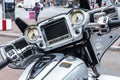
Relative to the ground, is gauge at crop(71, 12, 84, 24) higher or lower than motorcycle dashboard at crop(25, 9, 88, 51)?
higher

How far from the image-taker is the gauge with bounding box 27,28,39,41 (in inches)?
125

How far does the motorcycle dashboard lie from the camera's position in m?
3.07

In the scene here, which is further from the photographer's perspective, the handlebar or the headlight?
the headlight

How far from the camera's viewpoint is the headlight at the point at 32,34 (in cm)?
317

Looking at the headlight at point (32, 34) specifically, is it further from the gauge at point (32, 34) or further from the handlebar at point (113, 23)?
the handlebar at point (113, 23)

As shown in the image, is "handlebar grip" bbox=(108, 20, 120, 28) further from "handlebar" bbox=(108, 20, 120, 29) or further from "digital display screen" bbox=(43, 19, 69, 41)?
"digital display screen" bbox=(43, 19, 69, 41)

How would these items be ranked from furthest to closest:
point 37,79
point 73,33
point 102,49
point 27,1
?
point 27,1 < point 102,49 < point 73,33 < point 37,79

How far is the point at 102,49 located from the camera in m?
3.34

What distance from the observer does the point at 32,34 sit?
3.22 m

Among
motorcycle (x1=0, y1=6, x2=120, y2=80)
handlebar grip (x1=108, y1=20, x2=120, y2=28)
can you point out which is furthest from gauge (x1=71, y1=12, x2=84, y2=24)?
handlebar grip (x1=108, y1=20, x2=120, y2=28)

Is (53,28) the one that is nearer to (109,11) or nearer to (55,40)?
(55,40)

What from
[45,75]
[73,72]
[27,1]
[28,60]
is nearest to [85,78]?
[73,72]

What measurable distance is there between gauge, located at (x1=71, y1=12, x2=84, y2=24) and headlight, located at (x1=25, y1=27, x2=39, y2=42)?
12.8 inches

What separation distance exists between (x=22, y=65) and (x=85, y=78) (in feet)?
1.80
